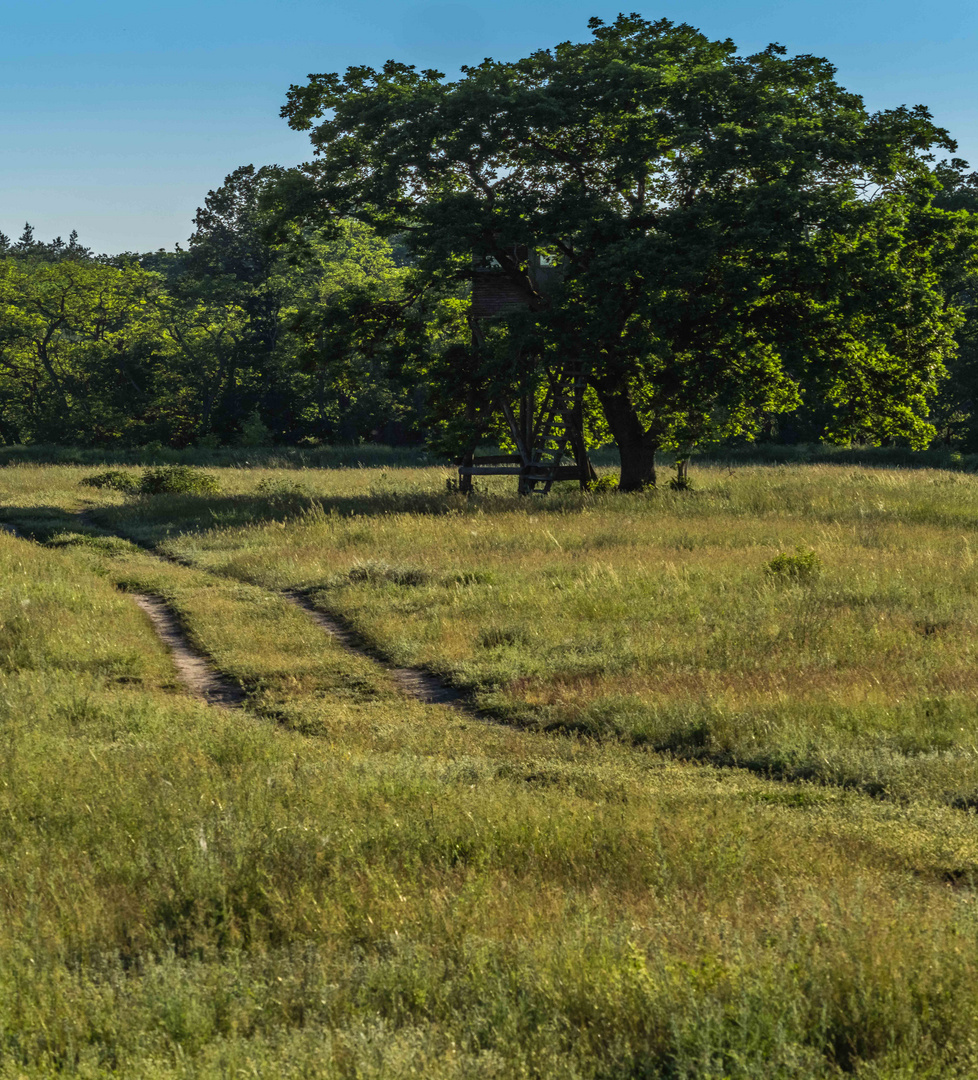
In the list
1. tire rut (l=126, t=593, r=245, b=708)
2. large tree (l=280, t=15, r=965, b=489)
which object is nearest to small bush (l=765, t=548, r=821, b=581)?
tire rut (l=126, t=593, r=245, b=708)

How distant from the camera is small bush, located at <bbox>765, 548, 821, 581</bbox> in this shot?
568 inches

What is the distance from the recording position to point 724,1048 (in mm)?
3719

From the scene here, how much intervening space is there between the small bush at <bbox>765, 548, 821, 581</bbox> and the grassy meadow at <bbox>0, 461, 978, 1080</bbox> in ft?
0.25

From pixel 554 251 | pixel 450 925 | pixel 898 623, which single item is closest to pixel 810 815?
pixel 450 925

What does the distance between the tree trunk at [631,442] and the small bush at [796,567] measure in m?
14.0

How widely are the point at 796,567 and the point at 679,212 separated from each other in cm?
1383

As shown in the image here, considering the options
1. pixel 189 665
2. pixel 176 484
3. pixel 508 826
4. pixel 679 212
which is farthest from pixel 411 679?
pixel 176 484

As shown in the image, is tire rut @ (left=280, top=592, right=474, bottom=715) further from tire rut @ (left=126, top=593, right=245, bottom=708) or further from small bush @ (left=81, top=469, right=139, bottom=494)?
small bush @ (left=81, top=469, right=139, bottom=494)

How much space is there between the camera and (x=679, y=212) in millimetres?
25625

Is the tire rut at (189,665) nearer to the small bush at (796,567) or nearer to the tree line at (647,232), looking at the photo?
the small bush at (796,567)

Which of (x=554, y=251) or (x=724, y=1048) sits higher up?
(x=554, y=251)

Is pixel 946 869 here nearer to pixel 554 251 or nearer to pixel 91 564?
pixel 91 564

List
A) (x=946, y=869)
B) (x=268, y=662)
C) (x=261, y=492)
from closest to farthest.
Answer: (x=946, y=869)
(x=268, y=662)
(x=261, y=492)

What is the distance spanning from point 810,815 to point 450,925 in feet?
10.3
